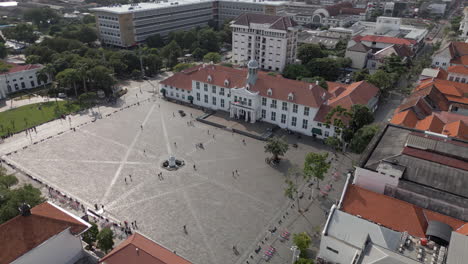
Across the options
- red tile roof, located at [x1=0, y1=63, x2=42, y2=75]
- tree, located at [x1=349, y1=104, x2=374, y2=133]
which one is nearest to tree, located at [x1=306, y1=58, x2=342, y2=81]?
tree, located at [x1=349, y1=104, x2=374, y2=133]

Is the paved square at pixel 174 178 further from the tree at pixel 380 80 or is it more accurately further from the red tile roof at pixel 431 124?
the tree at pixel 380 80

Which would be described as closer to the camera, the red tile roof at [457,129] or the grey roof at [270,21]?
the red tile roof at [457,129]

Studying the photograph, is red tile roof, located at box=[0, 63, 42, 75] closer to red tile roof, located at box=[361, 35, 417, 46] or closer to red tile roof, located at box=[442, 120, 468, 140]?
red tile roof, located at box=[442, 120, 468, 140]

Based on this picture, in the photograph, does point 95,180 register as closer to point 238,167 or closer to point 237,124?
point 238,167

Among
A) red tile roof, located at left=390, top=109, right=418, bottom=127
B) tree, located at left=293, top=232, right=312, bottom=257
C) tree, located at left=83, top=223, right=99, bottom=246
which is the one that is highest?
red tile roof, located at left=390, top=109, right=418, bottom=127

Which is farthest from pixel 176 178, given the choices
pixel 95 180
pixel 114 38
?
pixel 114 38

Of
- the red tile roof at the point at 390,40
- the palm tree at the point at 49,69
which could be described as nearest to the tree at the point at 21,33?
the palm tree at the point at 49,69
